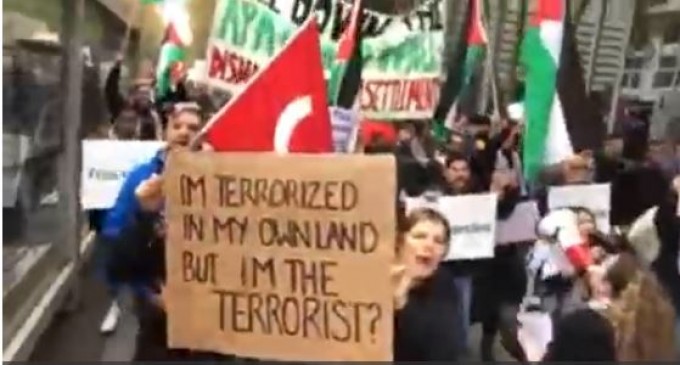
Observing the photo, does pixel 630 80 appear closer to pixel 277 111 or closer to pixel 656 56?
pixel 656 56

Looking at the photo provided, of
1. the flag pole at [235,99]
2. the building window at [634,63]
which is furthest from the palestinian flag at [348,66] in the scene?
the building window at [634,63]

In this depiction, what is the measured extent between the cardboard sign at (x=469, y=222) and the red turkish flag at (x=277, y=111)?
31 cm

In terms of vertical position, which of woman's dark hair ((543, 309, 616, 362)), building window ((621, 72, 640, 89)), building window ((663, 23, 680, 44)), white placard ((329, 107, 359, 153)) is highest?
building window ((663, 23, 680, 44))

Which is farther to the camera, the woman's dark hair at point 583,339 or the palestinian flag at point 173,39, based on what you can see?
the woman's dark hair at point 583,339

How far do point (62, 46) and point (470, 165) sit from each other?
35.8 inches

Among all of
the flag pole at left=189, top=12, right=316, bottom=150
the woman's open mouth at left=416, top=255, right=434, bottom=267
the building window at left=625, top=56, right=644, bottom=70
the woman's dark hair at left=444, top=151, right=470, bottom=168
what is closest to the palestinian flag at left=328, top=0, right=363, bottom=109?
the flag pole at left=189, top=12, right=316, bottom=150

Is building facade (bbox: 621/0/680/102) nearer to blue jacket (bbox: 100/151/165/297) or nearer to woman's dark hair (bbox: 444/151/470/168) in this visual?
woman's dark hair (bbox: 444/151/470/168)

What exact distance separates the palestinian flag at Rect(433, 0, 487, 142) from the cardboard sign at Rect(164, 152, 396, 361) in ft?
1.24

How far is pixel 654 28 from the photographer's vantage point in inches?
143

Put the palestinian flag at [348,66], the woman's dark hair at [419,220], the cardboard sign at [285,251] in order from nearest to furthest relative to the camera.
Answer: the cardboard sign at [285,251] → the woman's dark hair at [419,220] → the palestinian flag at [348,66]

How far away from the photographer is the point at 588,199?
3639mm

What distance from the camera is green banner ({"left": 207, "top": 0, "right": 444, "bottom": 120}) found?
11.5ft

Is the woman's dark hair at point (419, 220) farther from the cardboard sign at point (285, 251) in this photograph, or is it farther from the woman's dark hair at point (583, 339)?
the woman's dark hair at point (583, 339)

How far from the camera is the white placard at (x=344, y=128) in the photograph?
3.52 meters
